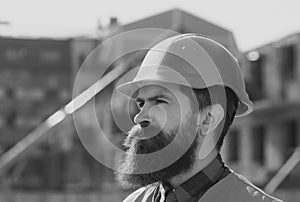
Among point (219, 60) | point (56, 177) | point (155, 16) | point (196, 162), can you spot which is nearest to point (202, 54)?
point (219, 60)

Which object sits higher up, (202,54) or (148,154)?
(202,54)

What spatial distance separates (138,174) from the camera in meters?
2.39

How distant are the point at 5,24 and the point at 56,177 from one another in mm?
22665

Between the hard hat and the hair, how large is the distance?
0.02 m

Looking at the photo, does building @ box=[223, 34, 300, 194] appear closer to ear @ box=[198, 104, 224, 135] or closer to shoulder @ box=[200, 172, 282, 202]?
ear @ box=[198, 104, 224, 135]

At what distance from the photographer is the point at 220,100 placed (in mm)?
2424

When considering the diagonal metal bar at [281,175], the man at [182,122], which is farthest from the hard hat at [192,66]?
the diagonal metal bar at [281,175]

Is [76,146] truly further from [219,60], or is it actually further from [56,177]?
[219,60]

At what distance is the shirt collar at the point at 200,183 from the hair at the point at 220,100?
0.09 m

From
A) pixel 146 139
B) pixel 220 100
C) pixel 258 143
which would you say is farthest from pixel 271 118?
pixel 146 139

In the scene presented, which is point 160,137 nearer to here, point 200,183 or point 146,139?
point 146,139

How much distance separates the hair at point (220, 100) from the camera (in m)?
2.39

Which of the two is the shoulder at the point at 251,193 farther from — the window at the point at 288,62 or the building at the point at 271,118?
the window at the point at 288,62

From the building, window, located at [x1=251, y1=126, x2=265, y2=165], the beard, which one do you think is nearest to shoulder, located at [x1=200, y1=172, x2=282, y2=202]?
the beard
